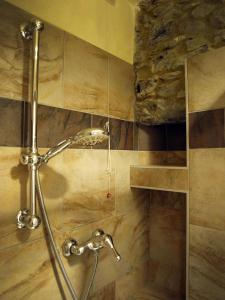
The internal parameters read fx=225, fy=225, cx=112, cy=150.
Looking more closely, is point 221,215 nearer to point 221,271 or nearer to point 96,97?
point 221,271

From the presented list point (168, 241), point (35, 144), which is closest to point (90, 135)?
point (35, 144)

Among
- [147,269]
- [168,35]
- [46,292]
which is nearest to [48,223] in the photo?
[46,292]

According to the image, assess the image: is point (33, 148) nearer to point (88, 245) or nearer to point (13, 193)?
point (13, 193)

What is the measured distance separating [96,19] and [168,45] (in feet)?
1.47

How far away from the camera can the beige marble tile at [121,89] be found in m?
1.33

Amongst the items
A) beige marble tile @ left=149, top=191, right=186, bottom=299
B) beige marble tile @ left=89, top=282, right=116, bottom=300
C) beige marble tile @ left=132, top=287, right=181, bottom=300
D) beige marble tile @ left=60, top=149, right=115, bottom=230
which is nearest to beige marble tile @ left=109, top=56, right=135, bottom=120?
beige marble tile @ left=60, top=149, right=115, bottom=230

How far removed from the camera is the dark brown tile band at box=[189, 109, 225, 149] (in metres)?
1.04

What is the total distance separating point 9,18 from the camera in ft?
2.87

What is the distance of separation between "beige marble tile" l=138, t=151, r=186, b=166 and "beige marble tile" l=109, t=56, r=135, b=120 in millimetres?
292

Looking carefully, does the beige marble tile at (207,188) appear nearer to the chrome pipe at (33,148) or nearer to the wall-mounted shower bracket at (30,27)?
the chrome pipe at (33,148)

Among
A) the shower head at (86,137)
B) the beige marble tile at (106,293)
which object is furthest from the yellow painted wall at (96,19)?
the beige marble tile at (106,293)

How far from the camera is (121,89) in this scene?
4.58 ft

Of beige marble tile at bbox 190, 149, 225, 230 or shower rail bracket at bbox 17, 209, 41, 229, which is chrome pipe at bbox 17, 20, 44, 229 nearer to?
shower rail bracket at bbox 17, 209, 41, 229

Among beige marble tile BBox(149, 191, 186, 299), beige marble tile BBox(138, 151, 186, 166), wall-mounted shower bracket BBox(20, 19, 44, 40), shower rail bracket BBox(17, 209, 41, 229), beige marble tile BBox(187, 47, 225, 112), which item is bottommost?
beige marble tile BBox(149, 191, 186, 299)
